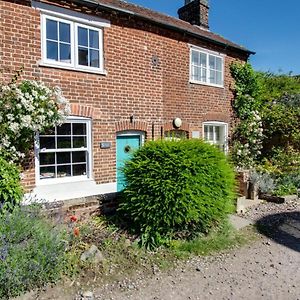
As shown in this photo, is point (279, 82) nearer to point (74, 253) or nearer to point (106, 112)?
point (106, 112)

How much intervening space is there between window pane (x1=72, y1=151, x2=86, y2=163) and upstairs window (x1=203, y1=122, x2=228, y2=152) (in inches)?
216

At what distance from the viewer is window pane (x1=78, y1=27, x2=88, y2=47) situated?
27.0 feet

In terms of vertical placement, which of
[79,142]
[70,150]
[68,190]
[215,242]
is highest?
[79,142]

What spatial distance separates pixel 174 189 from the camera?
5891 millimetres

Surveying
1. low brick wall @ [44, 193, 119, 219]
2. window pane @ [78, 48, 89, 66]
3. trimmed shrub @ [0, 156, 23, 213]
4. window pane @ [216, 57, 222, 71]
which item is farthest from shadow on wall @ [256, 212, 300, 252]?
window pane @ [216, 57, 222, 71]

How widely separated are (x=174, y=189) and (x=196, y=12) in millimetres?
10926

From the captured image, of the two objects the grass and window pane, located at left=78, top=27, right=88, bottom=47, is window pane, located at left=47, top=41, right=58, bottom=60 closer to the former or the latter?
window pane, located at left=78, top=27, right=88, bottom=47

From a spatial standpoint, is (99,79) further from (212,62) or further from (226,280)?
(226,280)

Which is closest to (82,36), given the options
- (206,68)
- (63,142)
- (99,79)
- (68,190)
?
(99,79)

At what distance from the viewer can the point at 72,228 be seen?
5719 millimetres

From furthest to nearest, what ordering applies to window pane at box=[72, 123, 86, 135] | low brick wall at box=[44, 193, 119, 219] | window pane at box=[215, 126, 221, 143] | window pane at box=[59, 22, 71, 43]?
window pane at box=[215, 126, 221, 143], window pane at box=[72, 123, 86, 135], window pane at box=[59, 22, 71, 43], low brick wall at box=[44, 193, 119, 219]

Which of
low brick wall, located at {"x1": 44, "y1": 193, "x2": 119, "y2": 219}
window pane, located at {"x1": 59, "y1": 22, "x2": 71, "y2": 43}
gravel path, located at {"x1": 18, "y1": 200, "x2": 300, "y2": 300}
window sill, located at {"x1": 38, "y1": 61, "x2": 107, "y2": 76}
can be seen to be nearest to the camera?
gravel path, located at {"x1": 18, "y1": 200, "x2": 300, "y2": 300}

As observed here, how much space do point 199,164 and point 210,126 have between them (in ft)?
21.2

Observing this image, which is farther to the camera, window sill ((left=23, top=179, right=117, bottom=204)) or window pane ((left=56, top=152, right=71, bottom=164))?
window pane ((left=56, top=152, right=71, bottom=164))
